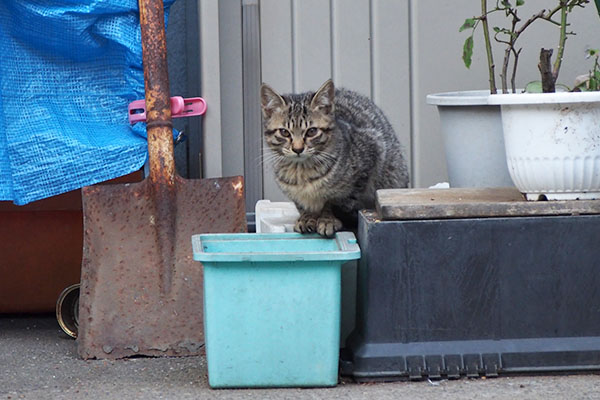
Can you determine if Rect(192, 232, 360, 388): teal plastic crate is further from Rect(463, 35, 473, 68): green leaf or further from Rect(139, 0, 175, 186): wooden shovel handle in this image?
Rect(463, 35, 473, 68): green leaf

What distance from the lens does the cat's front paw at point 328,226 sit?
2867 mm

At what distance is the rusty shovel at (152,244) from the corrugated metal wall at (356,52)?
70cm

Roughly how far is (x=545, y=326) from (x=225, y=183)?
115 centimetres

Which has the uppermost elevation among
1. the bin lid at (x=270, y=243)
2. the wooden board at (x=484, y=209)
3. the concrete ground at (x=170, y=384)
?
the wooden board at (x=484, y=209)

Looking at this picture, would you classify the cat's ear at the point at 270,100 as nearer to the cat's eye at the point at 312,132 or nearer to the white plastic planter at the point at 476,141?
the cat's eye at the point at 312,132

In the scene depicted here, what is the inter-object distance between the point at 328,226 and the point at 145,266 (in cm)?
64

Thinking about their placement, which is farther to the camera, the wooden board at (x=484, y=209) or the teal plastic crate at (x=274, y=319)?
the wooden board at (x=484, y=209)

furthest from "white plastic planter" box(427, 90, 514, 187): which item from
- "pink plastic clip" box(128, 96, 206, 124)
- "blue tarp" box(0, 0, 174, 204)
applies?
"blue tarp" box(0, 0, 174, 204)

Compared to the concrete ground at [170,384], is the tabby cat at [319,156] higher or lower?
higher

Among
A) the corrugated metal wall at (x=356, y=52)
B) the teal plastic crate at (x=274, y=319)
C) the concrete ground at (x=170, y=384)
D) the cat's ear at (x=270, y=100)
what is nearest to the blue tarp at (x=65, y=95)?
the cat's ear at (x=270, y=100)

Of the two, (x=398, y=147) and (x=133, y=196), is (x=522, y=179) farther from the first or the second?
(x=133, y=196)

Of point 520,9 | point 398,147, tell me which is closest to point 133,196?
point 398,147

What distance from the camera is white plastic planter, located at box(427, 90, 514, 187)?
10.6 feet

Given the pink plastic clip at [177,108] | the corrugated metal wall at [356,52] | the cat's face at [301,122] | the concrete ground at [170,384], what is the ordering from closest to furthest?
the concrete ground at [170,384], the cat's face at [301,122], the pink plastic clip at [177,108], the corrugated metal wall at [356,52]
